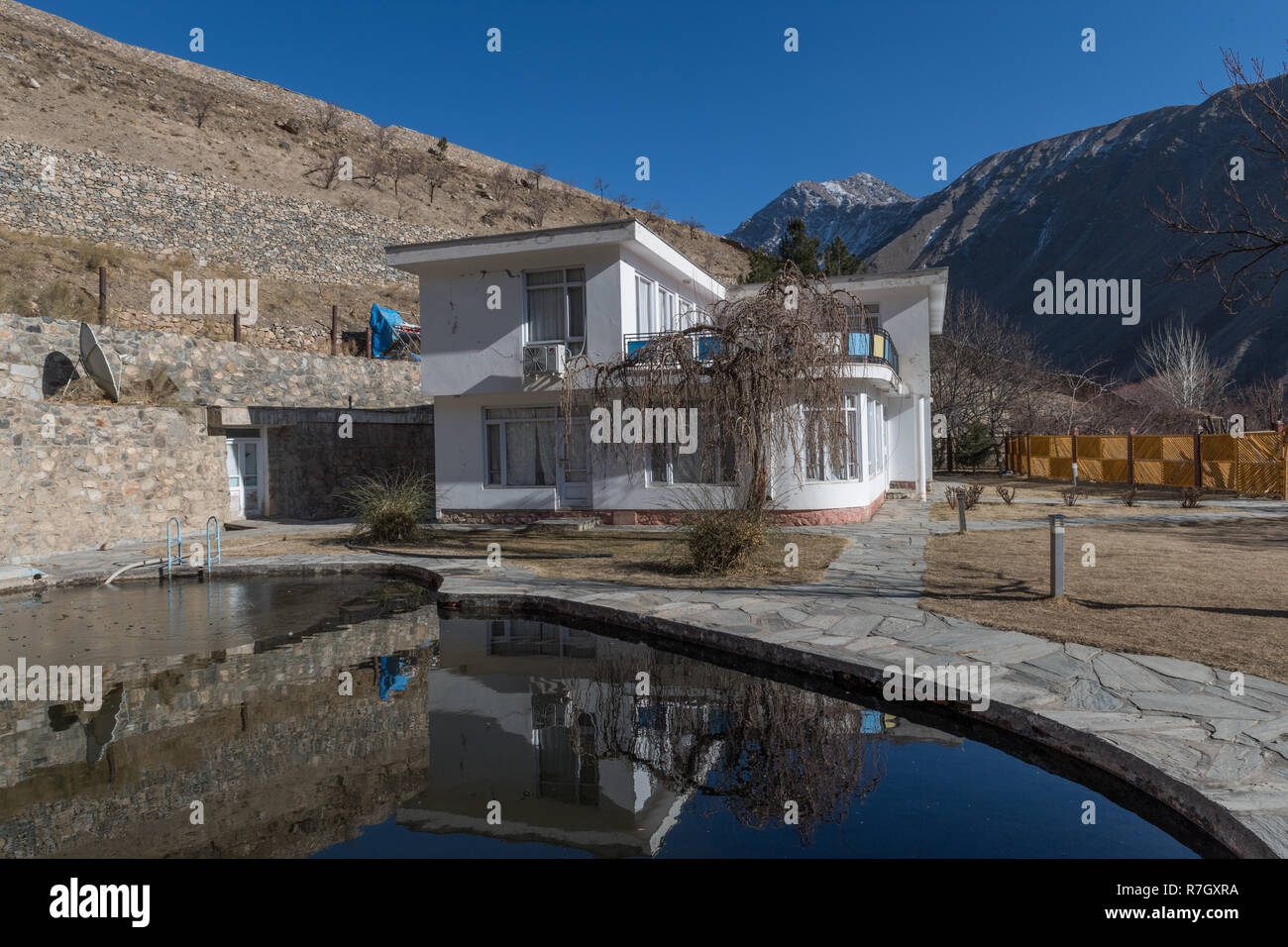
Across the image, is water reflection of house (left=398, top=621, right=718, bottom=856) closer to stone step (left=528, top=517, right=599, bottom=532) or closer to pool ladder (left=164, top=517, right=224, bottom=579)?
pool ladder (left=164, top=517, right=224, bottom=579)

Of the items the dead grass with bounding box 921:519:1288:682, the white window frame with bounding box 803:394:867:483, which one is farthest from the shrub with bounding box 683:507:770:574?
the white window frame with bounding box 803:394:867:483

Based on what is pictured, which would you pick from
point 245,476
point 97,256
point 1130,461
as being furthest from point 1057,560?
point 97,256

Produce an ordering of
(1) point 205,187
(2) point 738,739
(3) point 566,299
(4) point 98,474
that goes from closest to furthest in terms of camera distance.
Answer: (2) point 738,739 < (4) point 98,474 < (3) point 566,299 < (1) point 205,187

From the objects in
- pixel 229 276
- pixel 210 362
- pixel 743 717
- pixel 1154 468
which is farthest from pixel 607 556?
pixel 229 276

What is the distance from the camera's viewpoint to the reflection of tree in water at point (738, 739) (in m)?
4.95

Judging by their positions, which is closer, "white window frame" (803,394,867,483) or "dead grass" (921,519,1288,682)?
"dead grass" (921,519,1288,682)

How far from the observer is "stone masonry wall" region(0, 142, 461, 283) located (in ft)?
94.4

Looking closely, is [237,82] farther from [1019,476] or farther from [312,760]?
[312,760]

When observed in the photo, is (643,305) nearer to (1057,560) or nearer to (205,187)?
(1057,560)

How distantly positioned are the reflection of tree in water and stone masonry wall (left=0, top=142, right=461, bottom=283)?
101ft

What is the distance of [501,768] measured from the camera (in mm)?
5539

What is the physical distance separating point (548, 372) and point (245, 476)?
27.4ft

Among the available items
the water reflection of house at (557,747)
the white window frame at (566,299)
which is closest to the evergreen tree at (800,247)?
the white window frame at (566,299)
